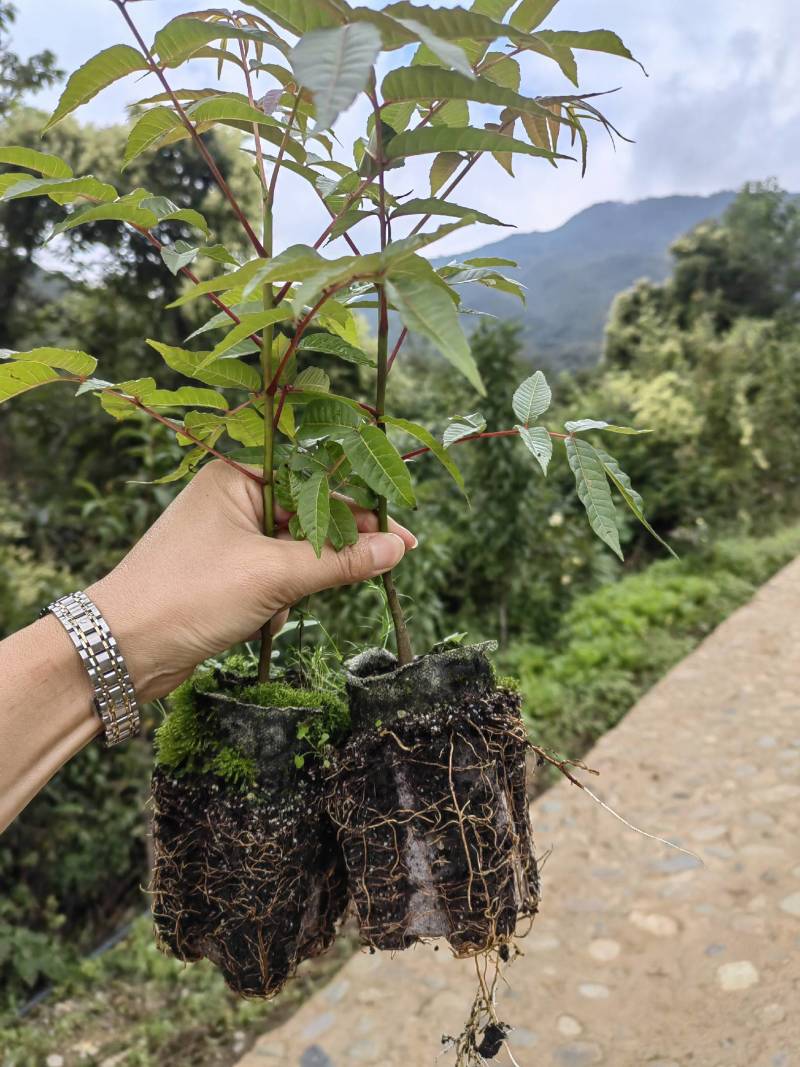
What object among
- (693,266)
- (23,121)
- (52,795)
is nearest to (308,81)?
(52,795)

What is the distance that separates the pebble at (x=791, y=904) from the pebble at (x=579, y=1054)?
85cm

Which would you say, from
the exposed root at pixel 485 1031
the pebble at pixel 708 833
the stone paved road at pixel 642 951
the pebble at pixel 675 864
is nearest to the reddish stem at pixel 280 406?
the exposed root at pixel 485 1031

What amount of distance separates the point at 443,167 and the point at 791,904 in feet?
9.11

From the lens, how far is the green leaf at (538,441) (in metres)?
0.88

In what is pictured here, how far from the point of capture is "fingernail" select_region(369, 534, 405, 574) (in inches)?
38.0

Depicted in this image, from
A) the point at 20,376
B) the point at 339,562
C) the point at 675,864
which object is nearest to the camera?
the point at 20,376

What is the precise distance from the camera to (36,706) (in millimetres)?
932

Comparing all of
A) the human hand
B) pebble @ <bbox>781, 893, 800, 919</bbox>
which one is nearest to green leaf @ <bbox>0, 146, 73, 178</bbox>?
the human hand

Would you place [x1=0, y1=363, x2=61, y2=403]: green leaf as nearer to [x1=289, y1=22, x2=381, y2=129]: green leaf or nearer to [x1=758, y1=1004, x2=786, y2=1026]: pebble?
[x1=289, y1=22, x2=381, y2=129]: green leaf

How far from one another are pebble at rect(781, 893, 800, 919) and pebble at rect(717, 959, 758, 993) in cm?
29

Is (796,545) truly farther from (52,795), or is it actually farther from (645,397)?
(52,795)

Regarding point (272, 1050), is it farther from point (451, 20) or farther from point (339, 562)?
point (451, 20)

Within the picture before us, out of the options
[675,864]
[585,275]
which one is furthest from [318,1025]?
[585,275]

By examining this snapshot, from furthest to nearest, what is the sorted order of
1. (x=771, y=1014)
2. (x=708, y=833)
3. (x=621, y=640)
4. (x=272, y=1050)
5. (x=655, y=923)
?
(x=621, y=640), (x=708, y=833), (x=655, y=923), (x=272, y=1050), (x=771, y=1014)
